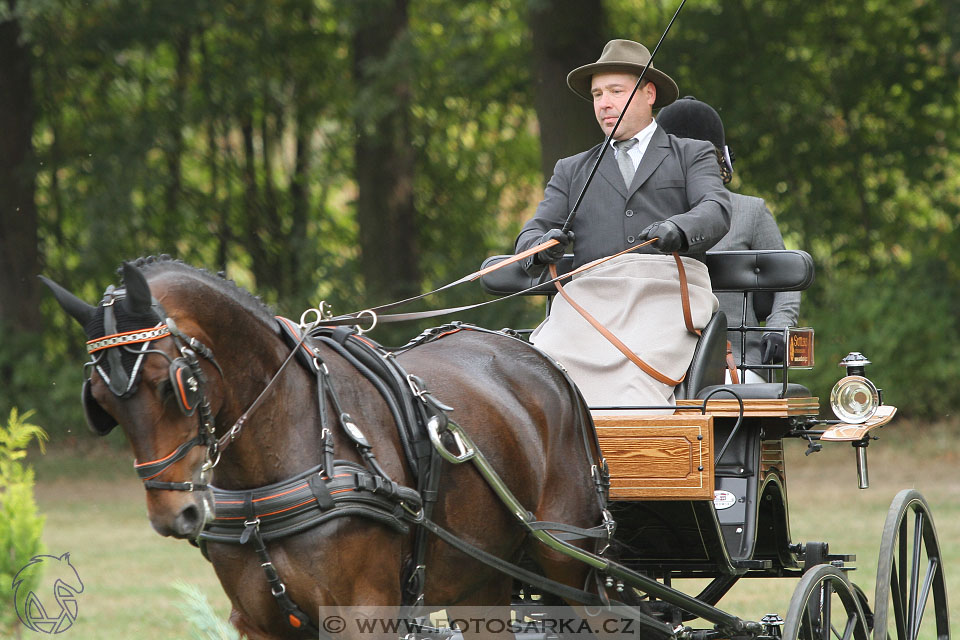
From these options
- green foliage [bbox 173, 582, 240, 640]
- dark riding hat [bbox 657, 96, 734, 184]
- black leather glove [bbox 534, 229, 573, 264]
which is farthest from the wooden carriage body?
green foliage [bbox 173, 582, 240, 640]

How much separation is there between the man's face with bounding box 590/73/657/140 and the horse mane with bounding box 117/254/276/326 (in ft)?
5.61

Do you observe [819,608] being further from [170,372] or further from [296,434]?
[170,372]

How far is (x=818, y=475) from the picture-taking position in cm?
1247

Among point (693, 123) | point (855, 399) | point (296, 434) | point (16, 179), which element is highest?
point (16, 179)

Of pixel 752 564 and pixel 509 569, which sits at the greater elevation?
pixel 509 569

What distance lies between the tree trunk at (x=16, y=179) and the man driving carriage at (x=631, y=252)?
38.7 feet

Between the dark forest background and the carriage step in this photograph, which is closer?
the carriage step

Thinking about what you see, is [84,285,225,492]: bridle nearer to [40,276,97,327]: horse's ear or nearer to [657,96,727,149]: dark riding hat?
[40,276,97,327]: horse's ear

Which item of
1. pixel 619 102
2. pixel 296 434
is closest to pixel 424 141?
pixel 619 102

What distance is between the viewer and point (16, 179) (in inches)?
577

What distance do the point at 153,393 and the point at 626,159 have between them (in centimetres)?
221

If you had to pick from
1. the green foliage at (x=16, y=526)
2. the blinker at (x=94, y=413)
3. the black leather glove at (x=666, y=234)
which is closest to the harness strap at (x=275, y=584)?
the blinker at (x=94, y=413)

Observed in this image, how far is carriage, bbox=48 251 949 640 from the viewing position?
274 cm

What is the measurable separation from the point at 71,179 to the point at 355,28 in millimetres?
4181
